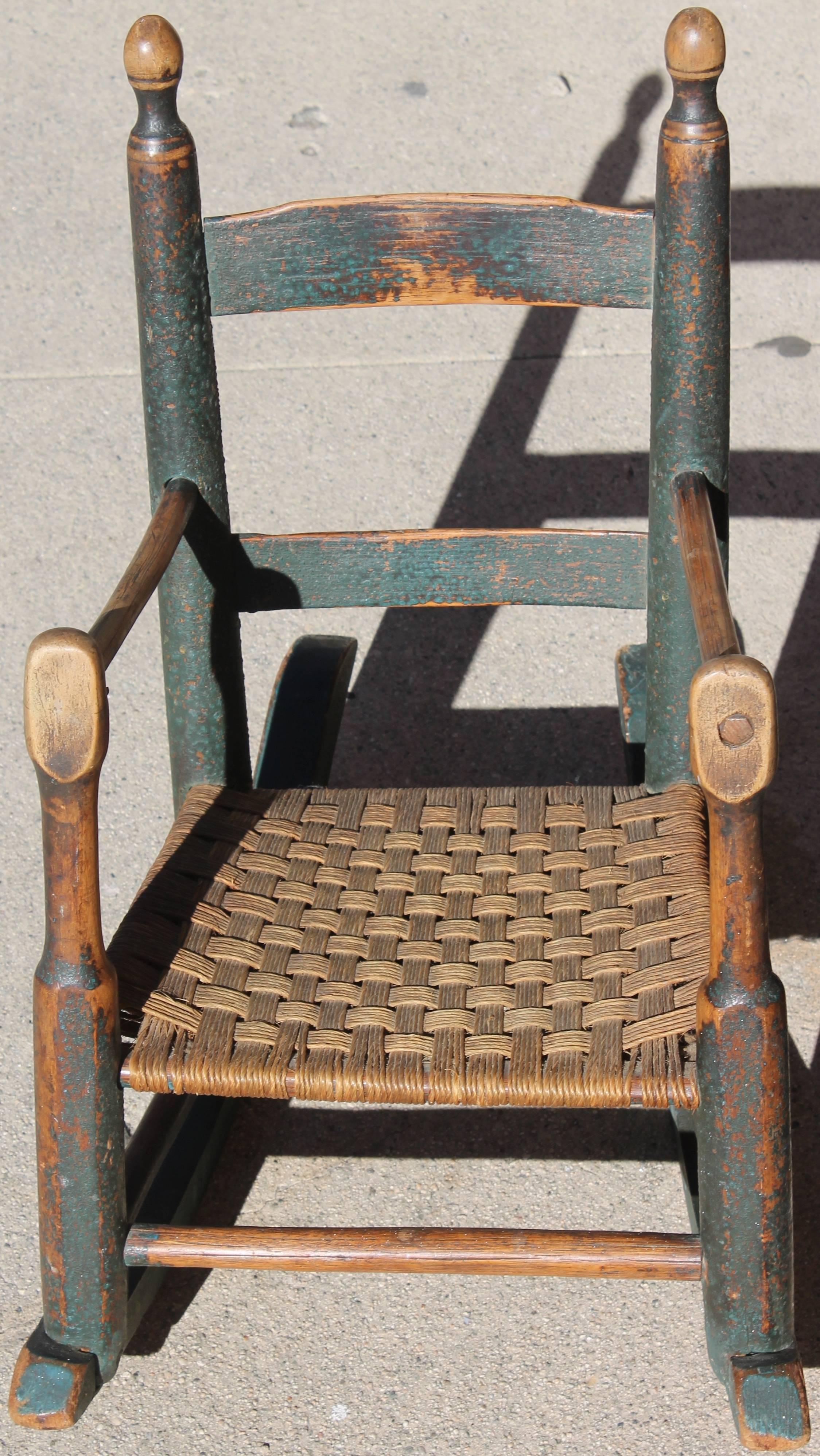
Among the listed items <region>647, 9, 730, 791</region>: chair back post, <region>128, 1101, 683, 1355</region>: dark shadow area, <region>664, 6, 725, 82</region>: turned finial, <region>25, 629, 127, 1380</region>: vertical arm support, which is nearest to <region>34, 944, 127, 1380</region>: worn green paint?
<region>25, 629, 127, 1380</region>: vertical arm support

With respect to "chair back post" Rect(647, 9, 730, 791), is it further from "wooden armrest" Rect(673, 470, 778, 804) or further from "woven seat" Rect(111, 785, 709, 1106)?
"wooden armrest" Rect(673, 470, 778, 804)

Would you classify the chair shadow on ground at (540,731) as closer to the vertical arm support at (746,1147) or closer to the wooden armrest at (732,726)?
the vertical arm support at (746,1147)

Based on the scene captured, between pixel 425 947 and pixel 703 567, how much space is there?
15.0 inches

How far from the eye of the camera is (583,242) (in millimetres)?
1452

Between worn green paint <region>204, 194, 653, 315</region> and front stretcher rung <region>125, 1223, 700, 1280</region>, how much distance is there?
78 centimetres

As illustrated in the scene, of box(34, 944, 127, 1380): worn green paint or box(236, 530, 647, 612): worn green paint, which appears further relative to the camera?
box(236, 530, 647, 612): worn green paint

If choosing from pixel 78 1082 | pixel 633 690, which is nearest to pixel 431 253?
pixel 633 690

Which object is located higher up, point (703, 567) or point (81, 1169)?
point (703, 567)

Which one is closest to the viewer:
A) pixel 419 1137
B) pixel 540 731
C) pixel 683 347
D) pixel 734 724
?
pixel 734 724

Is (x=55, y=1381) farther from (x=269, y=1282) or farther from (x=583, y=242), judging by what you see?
(x=583, y=242)

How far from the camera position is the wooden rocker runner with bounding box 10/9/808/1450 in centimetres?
121

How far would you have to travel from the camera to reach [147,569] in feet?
4.39

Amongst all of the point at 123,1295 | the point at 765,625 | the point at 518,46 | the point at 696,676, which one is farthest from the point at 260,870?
the point at 518,46

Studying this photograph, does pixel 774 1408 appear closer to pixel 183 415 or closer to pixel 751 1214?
pixel 751 1214
